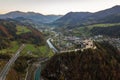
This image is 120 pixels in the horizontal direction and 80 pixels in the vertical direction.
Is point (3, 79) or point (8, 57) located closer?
point (3, 79)

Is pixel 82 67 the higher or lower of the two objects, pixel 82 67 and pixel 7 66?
the lower

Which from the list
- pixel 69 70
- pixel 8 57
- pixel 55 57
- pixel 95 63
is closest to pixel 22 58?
pixel 8 57

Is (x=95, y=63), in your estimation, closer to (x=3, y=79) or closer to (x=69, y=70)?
(x=69, y=70)

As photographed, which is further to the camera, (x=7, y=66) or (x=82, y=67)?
(x=82, y=67)

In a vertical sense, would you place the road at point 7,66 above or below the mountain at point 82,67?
above

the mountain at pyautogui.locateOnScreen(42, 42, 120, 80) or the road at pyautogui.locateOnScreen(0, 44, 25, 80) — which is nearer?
the road at pyautogui.locateOnScreen(0, 44, 25, 80)

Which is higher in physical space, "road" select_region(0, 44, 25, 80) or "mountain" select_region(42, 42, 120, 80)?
"road" select_region(0, 44, 25, 80)

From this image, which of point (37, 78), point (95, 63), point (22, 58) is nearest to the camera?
point (37, 78)

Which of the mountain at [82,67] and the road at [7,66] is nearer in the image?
the road at [7,66]
